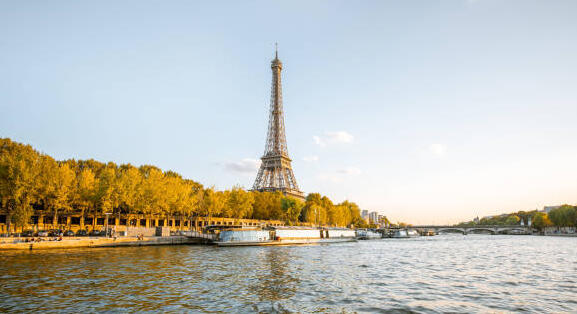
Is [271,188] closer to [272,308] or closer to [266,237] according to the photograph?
[266,237]

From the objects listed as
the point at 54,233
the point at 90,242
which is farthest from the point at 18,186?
the point at 90,242

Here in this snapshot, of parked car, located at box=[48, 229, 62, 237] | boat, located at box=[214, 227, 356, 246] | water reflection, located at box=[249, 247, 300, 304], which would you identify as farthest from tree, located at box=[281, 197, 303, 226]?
water reflection, located at box=[249, 247, 300, 304]

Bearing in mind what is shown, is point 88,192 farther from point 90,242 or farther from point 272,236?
point 272,236

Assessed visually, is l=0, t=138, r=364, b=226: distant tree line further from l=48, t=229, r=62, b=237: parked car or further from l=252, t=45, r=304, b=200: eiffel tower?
l=252, t=45, r=304, b=200: eiffel tower

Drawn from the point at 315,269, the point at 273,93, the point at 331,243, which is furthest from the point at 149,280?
the point at 273,93

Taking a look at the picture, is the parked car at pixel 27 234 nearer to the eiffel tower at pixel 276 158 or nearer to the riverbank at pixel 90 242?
the riverbank at pixel 90 242

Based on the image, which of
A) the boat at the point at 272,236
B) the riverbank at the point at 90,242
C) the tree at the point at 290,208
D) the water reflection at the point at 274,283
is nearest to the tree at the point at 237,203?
the tree at the point at 290,208
